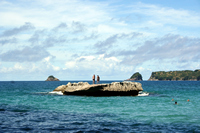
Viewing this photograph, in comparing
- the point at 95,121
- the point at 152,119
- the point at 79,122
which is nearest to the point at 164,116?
the point at 152,119

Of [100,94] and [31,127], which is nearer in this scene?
[31,127]

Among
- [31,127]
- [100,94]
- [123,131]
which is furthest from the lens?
[100,94]

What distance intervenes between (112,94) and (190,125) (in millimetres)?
25664

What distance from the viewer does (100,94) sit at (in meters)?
43.2

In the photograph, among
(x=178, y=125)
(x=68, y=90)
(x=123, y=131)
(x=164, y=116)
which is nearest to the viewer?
(x=123, y=131)

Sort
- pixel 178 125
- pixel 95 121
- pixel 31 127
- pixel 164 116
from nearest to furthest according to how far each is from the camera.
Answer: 1. pixel 31 127
2. pixel 178 125
3. pixel 95 121
4. pixel 164 116

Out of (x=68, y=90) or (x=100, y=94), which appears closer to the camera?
(x=100, y=94)

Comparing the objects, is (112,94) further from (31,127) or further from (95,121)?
(31,127)

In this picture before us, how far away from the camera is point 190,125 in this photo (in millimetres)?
18344

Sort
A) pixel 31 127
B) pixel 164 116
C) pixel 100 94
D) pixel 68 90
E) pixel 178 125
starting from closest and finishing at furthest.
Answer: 1. pixel 31 127
2. pixel 178 125
3. pixel 164 116
4. pixel 100 94
5. pixel 68 90

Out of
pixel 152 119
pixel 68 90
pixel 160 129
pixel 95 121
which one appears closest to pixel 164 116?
pixel 152 119

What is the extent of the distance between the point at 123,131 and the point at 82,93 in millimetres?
29194

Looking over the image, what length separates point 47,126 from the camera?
57.1 feet

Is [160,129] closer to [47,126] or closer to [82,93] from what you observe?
[47,126]
